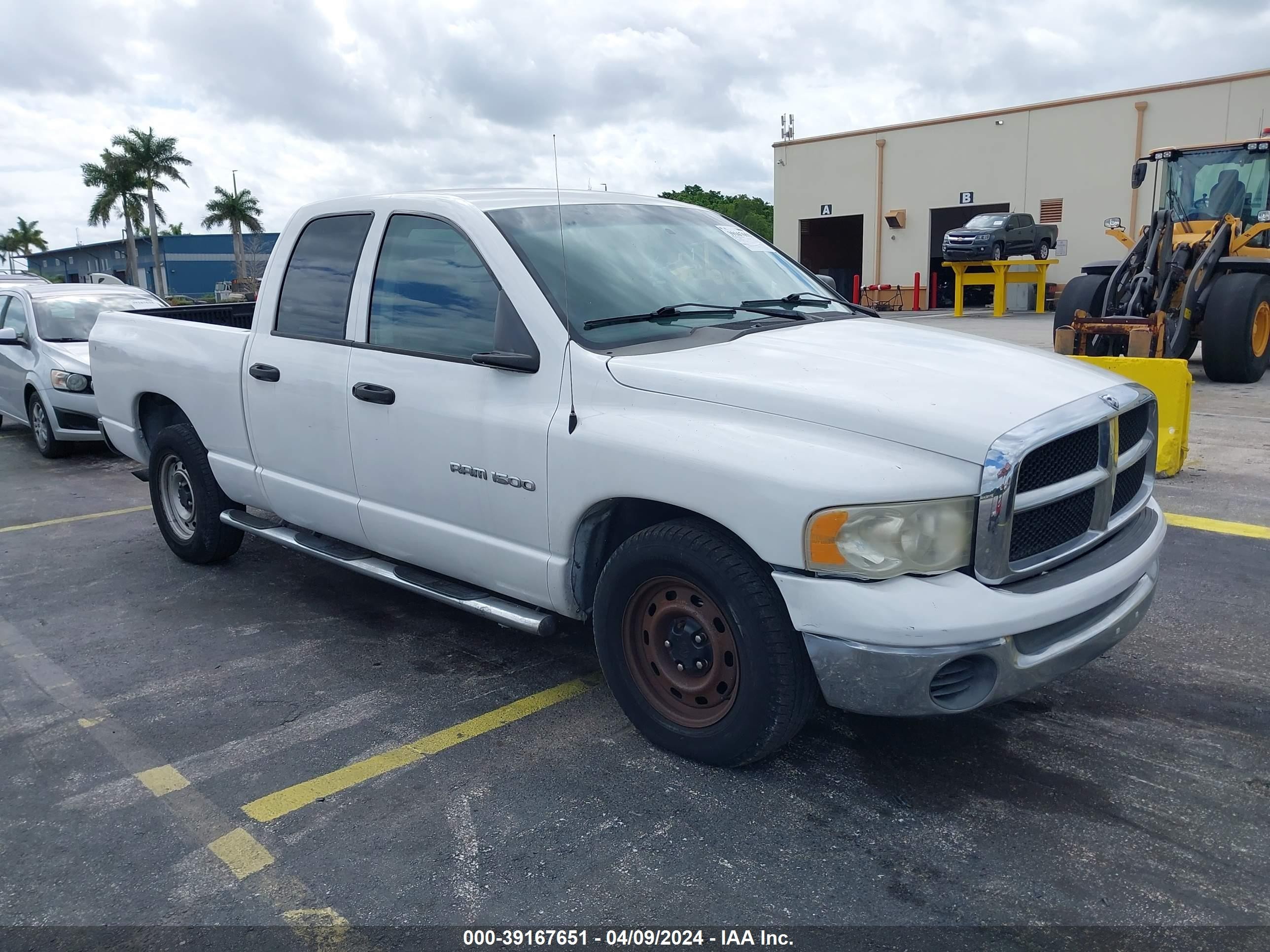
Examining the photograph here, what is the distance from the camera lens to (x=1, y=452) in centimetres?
1043

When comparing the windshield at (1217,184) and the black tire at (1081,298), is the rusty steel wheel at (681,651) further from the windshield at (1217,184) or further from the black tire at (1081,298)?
the windshield at (1217,184)

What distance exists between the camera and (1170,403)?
279 inches

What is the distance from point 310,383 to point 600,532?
1727mm

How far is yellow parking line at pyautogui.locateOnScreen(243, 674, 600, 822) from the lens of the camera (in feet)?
10.7

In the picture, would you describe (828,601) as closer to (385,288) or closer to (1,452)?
(385,288)

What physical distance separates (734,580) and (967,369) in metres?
1.09

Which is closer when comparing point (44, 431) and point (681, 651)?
point (681, 651)

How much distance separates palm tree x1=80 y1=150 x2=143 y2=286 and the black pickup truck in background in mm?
55645

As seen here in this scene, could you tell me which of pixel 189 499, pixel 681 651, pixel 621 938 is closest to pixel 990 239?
pixel 189 499

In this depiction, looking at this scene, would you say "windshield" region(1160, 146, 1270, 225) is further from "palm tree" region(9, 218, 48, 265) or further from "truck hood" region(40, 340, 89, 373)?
"palm tree" region(9, 218, 48, 265)

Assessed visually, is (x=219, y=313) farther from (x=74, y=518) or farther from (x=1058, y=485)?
(x=1058, y=485)

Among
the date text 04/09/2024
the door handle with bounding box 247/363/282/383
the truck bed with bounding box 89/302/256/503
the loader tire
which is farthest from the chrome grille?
the loader tire

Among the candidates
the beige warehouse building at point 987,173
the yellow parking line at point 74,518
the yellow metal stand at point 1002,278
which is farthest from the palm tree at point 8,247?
the yellow parking line at point 74,518

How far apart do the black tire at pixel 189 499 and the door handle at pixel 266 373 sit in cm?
86
